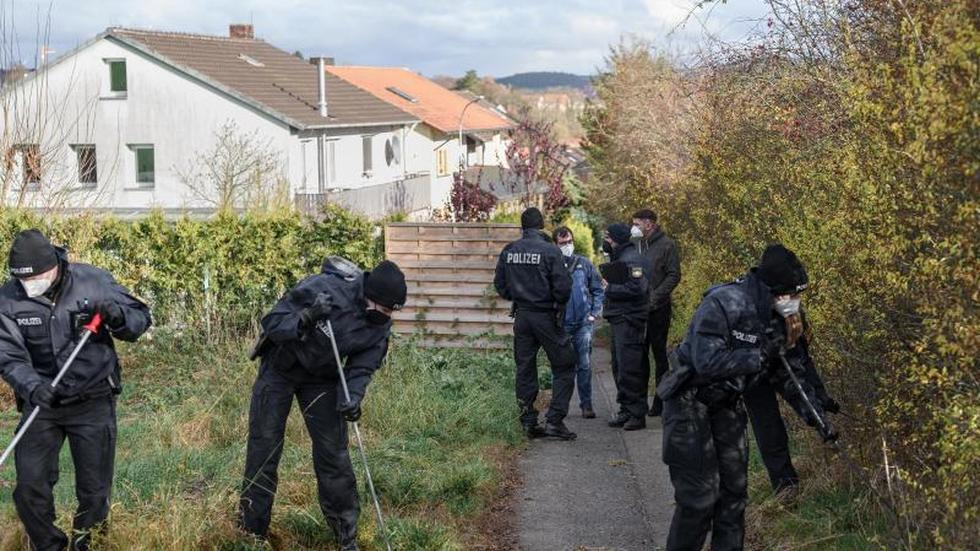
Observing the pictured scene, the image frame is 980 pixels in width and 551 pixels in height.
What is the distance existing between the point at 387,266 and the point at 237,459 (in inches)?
103

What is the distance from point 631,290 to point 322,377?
15.3 ft

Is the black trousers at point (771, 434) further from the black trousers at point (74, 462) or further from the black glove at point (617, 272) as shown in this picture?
the black trousers at point (74, 462)

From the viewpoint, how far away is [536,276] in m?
10.6

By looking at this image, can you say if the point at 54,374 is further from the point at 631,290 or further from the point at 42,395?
the point at 631,290

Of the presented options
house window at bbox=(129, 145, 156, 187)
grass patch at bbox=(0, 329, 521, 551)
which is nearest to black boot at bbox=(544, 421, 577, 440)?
grass patch at bbox=(0, 329, 521, 551)

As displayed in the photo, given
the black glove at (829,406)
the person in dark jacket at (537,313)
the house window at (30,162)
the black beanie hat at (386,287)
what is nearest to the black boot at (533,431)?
the person in dark jacket at (537,313)

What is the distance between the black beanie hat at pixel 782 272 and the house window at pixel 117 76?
33.4 metres

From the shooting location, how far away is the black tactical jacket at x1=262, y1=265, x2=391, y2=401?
6.93 m

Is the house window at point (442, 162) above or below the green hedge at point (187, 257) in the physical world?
above

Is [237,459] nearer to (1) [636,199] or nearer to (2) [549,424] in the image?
(2) [549,424]

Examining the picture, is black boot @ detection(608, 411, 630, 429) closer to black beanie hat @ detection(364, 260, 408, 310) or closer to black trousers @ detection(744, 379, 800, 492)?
black trousers @ detection(744, 379, 800, 492)

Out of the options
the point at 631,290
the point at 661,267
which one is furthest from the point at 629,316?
the point at 661,267

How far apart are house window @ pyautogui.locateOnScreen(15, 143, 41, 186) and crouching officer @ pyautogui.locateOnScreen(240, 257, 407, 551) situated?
1103 centimetres

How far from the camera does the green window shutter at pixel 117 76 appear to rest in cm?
3722
